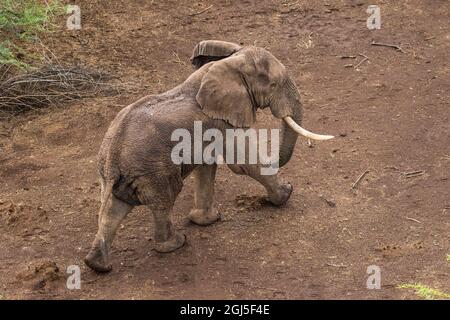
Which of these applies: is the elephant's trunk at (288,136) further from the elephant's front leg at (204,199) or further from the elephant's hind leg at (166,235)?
the elephant's hind leg at (166,235)

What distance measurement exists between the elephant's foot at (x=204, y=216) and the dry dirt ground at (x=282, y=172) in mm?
81

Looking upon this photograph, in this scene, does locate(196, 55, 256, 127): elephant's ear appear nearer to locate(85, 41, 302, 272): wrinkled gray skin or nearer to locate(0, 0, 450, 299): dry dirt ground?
locate(85, 41, 302, 272): wrinkled gray skin

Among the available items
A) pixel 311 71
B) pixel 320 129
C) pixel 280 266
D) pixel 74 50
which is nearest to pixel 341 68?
pixel 311 71

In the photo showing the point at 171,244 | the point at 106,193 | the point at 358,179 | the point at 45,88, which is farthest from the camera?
the point at 45,88

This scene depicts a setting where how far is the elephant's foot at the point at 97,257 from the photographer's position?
7141 millimetres

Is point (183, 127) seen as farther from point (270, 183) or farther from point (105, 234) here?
point (270, 183)

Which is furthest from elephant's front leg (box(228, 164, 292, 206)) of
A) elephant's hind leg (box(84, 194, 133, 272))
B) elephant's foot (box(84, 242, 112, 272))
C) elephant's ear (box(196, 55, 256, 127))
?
elephant's foot (box(84, 242, 112, 272))

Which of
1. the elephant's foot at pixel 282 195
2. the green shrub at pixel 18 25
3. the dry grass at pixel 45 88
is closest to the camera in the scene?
the elephant's foot at pixel 282 195

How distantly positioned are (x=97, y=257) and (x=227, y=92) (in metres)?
1.86

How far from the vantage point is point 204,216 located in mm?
8086

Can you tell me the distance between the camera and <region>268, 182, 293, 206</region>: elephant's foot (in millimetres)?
8289

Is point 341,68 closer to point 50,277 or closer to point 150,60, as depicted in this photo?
point 150,60

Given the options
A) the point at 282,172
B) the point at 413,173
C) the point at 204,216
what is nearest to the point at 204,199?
the point at 204,216

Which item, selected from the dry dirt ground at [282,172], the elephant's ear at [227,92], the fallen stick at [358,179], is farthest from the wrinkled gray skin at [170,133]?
the fallen stick at [358,179]
